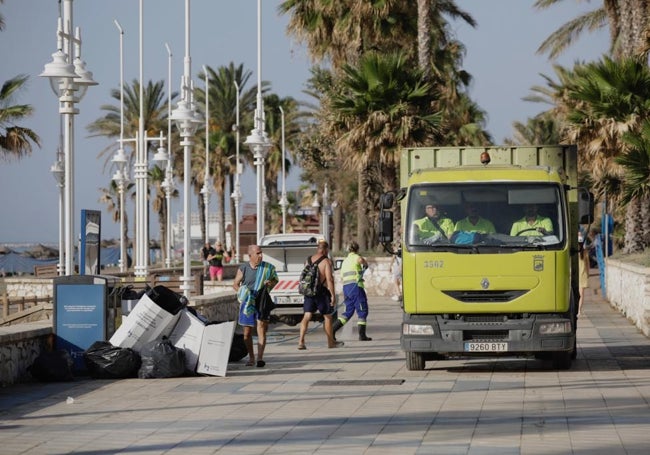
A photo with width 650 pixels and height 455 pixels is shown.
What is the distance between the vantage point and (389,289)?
134ft

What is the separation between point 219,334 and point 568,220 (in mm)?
4570

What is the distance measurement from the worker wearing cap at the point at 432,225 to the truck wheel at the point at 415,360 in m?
1.61

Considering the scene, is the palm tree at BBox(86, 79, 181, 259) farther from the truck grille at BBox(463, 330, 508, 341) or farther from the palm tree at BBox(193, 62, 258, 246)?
the truck grille at BBox(463, 330, 508, 341)

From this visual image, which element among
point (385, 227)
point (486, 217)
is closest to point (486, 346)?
point (486, 217)

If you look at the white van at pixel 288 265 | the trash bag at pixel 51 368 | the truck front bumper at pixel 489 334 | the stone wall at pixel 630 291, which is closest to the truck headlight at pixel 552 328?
the truck front bumper at pixel 489 334

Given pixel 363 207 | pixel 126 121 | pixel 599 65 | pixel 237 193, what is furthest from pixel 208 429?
pixel 126 121

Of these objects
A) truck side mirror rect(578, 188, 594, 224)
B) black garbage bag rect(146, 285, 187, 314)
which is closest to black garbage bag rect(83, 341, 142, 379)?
black garbage bag rect(146, 285, 187, 314)

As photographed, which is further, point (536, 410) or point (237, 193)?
point (237, 193)

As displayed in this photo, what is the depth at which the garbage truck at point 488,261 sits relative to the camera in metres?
15.9

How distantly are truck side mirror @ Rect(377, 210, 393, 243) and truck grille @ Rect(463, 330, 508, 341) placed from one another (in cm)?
154

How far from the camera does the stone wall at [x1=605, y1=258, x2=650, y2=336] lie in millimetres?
22594

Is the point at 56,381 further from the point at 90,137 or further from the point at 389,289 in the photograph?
the point at 90,137

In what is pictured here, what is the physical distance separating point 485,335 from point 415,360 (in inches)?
44.4

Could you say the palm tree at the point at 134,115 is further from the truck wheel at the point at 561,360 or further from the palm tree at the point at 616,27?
the truck wheel at the point at 561,360
